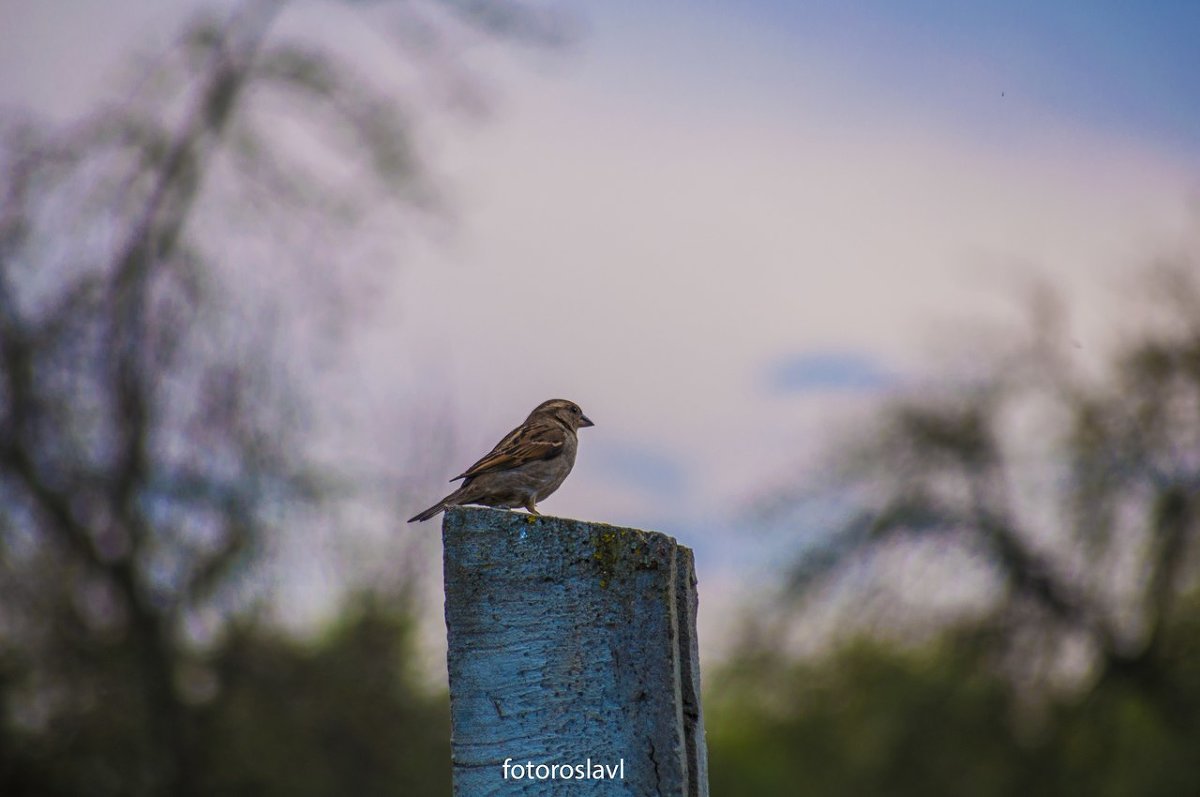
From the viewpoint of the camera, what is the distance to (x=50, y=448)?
14109mm

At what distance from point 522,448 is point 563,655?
8.29 ft

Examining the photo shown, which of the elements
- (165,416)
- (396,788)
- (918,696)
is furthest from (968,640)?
(165,416)

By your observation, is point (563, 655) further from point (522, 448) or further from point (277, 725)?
point (277, 725)

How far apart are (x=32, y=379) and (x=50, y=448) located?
699 mm

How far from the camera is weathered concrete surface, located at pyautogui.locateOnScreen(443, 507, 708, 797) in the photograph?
3330 mm

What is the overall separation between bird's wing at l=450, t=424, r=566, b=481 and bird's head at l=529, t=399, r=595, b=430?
37 centimetres

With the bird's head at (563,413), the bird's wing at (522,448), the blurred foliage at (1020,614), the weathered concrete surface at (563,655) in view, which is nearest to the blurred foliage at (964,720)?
the blurred foliage at (1020,614)

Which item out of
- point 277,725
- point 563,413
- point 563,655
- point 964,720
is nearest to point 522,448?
point 563,413

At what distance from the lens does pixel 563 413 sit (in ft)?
22.5

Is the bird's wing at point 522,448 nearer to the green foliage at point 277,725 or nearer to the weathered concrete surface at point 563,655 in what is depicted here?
the weathered concrete surface at point 563,655

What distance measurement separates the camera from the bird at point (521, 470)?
5.68m

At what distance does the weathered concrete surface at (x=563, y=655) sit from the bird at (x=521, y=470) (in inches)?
78.9

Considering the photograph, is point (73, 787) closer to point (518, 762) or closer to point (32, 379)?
point (32, 379)

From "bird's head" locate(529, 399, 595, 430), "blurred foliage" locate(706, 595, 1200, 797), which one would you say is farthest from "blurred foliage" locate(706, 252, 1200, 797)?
"bird's head" locate(529, 399, 595, 430)
